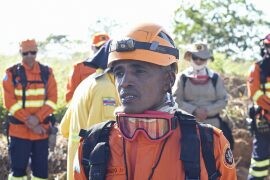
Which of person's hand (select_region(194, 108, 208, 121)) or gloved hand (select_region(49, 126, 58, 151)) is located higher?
person's hand (select_region(194, 108, 208, 121))

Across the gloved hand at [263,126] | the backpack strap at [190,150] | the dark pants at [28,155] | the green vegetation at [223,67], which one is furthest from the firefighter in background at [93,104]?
the green vegetation at [223,67]

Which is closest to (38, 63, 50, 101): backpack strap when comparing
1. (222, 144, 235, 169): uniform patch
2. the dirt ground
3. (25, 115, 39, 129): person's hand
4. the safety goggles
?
(25, 115, 39, 129): person's hand

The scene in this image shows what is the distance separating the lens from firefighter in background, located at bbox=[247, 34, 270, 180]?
6547mm

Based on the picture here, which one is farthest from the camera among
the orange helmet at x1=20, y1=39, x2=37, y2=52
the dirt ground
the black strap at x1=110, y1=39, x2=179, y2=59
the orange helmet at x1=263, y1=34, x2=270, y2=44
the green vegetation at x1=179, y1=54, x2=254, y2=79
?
the green vegetation at x1=179, y1=54, x2=254, y2=79

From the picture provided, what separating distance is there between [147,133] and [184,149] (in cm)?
19

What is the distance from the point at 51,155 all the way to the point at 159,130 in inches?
202

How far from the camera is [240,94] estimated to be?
10406 millimetres

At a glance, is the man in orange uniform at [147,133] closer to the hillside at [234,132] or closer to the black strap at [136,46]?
the black strap at [136,46]

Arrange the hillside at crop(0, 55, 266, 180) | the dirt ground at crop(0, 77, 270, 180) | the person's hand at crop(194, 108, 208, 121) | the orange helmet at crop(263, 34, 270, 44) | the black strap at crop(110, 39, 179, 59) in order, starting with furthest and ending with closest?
the hillside at crop(0, 55, 266, 180) → the dirt ground at crop(0, 77, 270, 180) → the orange helmet at crop(263, 34, 270, 44) → the person's hand at crop(194, 108, 208, 121) → the black strap at crop(110, 39, 179, 59)

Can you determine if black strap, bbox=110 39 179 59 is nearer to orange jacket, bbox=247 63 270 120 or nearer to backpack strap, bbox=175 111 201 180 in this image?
backpack strap, bbox=175 111 201 180

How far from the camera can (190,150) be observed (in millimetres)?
2234

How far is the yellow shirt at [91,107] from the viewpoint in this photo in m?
3.86

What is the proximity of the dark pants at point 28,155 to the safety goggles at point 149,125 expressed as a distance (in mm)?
4111

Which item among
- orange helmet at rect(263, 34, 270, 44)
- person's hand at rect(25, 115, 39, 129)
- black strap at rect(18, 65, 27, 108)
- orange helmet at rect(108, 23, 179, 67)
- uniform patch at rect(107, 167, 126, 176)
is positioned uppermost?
orange helmet at rect(263, 34, 270, 44)
